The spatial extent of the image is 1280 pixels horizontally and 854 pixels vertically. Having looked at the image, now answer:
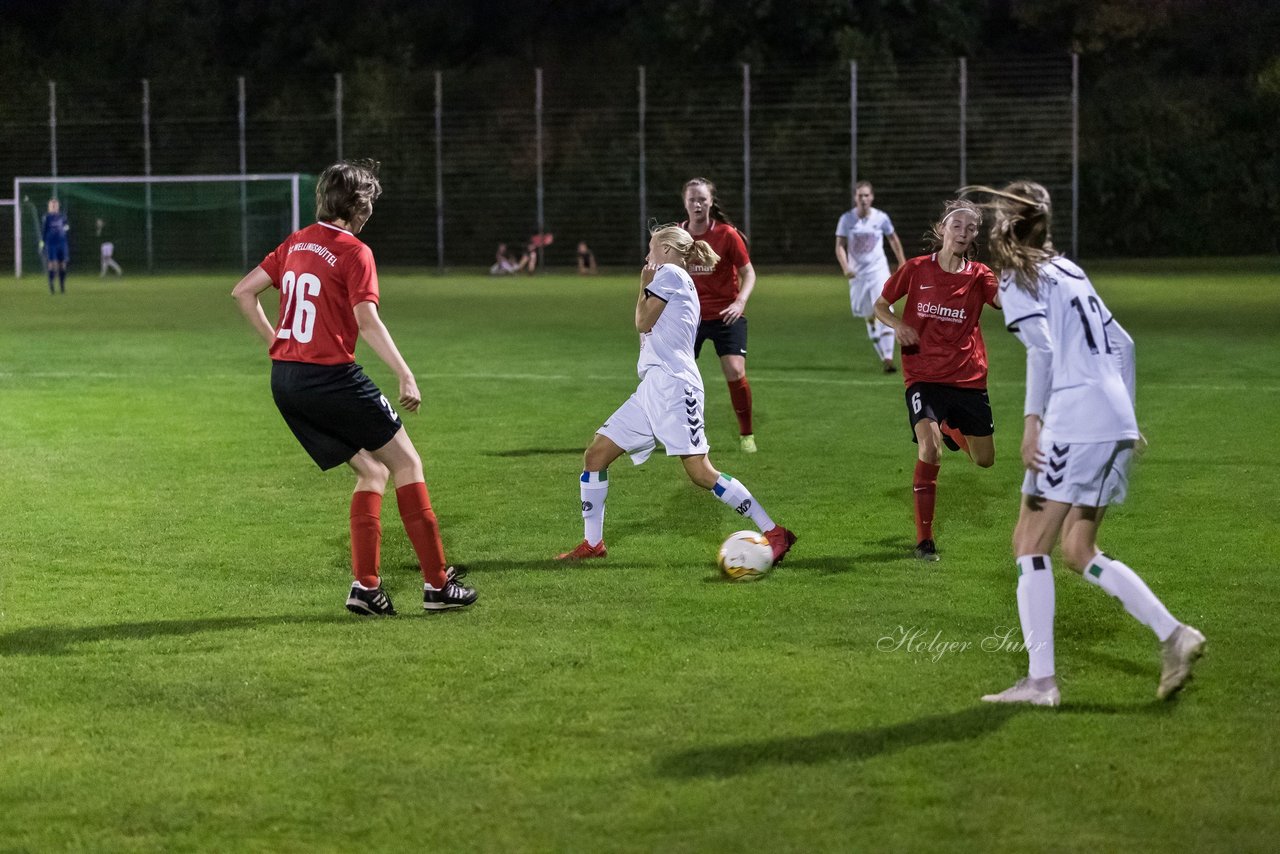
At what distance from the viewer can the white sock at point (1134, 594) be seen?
5.25 m

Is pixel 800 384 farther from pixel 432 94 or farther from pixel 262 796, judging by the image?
pixel 432 94

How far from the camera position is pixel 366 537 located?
664 centimetres

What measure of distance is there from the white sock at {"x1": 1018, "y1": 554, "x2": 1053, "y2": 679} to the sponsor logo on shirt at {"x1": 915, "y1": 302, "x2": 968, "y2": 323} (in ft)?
9.90

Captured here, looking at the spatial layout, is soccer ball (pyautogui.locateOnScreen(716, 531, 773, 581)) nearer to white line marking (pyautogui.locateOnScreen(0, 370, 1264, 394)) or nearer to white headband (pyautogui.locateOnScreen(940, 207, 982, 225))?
white headband (pyautogui.locateOnScreen(940, 207, 982, 225))

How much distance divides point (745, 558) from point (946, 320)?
1830 millimetres

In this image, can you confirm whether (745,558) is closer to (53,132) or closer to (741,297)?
(741,297)

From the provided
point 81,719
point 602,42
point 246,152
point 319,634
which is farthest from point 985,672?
point 602,42

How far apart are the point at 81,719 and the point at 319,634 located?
4.13 feet

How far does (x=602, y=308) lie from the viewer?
27281mm

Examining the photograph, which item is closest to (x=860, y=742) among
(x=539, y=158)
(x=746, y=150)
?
(x=746, y=150)

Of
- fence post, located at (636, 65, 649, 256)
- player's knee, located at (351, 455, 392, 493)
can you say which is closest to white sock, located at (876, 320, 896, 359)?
player's knee, located at (351, 455, 392, 493)

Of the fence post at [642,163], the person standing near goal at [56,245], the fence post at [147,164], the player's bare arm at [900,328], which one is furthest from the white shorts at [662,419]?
the fence post at [147,164]

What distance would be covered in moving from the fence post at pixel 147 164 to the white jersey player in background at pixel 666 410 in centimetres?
3701
